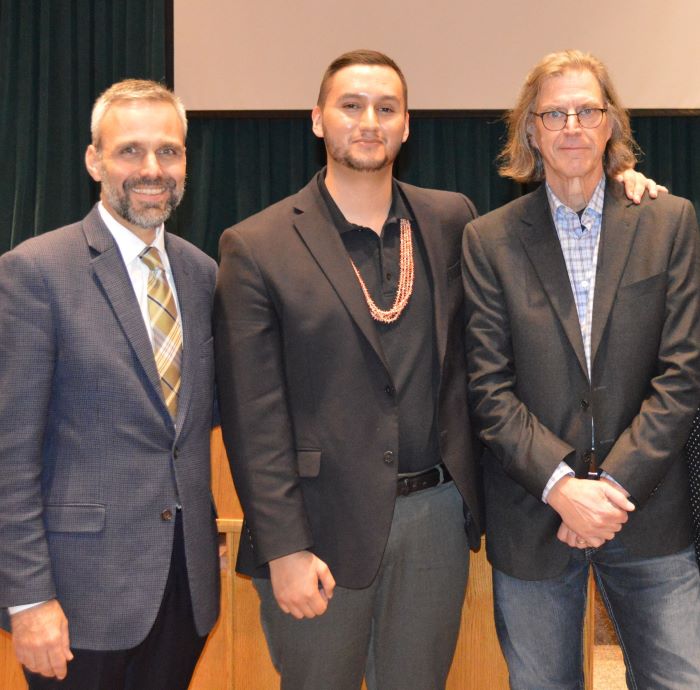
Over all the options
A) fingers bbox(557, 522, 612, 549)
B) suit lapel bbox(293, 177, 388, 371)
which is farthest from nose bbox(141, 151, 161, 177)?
fingers bbox(557, 522, 612, 549)

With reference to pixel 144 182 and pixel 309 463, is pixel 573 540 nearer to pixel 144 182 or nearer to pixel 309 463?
pixel 309 463

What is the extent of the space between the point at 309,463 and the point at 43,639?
64 centimetres

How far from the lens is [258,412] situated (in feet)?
6.21

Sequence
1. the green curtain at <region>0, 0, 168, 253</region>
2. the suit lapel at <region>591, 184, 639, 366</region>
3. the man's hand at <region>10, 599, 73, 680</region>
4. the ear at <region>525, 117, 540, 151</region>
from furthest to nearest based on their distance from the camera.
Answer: the green curtain at <region>0, 0, 168, 253</region> < the ear at <region>525, 117, 540, 151</region> < the suit lapel at <region>591, 184, 639, 366</region> < the man's hand at <region>10, 599, 73, 680</region>

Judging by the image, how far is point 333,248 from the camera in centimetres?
201

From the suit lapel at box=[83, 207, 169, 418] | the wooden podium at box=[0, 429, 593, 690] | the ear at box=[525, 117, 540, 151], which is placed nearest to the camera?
the suit lapel at box=[83, 207, 169, 418]

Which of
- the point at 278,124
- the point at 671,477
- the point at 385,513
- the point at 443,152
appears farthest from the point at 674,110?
the point at 385,513

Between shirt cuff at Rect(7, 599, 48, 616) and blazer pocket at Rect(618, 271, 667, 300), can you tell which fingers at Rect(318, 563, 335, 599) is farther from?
blazer pocket at Rect(618, 271, 667, 300)

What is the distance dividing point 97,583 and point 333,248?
88 cm

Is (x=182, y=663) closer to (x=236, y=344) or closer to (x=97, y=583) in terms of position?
(x=97, y=583)

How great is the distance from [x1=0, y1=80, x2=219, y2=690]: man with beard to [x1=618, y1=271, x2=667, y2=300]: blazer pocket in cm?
94

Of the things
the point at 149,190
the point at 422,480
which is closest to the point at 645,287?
the point at 422,480

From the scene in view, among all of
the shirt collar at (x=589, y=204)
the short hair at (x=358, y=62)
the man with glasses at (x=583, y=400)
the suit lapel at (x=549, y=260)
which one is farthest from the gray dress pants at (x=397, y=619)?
the short hair at (x=358, y=62)

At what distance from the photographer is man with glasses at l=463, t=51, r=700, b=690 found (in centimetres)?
187
